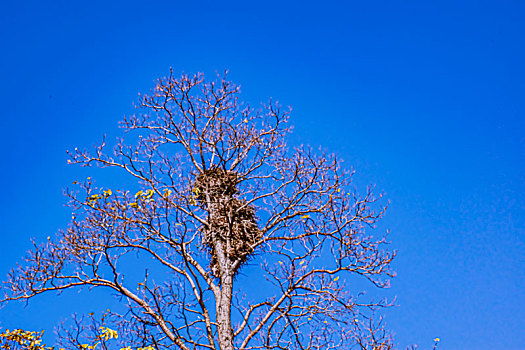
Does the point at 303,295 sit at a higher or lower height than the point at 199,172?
lower

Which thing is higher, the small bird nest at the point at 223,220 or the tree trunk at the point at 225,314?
the small bird nest at the point at 223,220

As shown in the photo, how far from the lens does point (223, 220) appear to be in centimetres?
881

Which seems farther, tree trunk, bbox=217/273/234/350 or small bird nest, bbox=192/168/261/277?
small bird nest, bbox=192/168/261/277

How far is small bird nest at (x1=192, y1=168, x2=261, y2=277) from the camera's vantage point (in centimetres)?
848

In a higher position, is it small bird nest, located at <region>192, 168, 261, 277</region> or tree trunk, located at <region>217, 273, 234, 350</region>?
small bird nest, located at <region>192, 168, 261, 277</region>

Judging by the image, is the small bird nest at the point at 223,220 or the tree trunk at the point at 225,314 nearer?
the tree trunk at the point at 225,314

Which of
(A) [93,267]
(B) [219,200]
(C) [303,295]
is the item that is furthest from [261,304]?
(A) [93,267]

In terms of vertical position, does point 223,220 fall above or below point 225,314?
above

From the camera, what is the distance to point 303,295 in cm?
764

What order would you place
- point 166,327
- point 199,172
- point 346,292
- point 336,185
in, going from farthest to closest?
point 199,172, point 336,185, point 346,292, point 166,327

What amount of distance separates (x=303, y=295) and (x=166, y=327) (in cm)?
213

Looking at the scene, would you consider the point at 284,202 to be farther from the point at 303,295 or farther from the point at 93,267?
the point at 93,267

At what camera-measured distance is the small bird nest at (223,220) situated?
27.8 feet

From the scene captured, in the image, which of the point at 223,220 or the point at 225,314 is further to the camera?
the point at 223,220
